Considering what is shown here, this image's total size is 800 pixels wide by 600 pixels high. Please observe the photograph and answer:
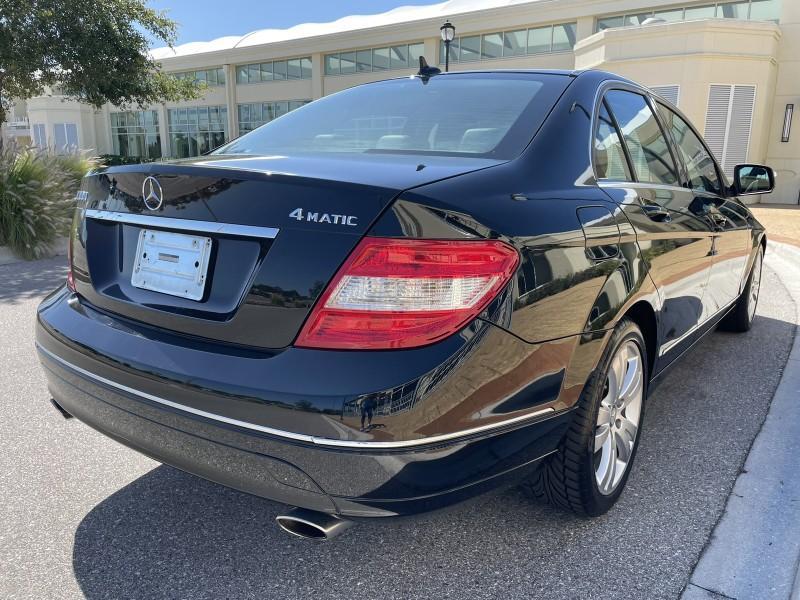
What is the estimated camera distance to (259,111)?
37.1m

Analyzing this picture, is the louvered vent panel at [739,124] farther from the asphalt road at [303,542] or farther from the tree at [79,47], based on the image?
the asphalt road at [303,542]

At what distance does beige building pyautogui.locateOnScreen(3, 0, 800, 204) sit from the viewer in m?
18.4

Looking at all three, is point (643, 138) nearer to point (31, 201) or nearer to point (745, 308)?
point (745, 308)

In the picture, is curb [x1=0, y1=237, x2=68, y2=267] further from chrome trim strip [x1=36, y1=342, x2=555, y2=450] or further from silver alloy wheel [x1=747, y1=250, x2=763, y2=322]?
silver alloy wheel [x1=747, y1=250, x2=763, y2=322]

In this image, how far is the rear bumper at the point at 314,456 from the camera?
5.27 feet

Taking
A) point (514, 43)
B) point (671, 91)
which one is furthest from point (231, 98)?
point (671, 91)

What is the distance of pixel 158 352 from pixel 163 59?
152ft

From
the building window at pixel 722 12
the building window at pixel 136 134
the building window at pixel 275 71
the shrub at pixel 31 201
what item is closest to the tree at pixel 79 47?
the shrub at pixel 31 201

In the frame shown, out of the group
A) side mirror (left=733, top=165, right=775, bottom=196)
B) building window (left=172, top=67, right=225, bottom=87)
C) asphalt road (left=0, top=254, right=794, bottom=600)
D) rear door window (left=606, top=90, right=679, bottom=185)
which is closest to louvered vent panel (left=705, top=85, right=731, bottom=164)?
side mirror (left=733, top=165, right=775, bottom=196)

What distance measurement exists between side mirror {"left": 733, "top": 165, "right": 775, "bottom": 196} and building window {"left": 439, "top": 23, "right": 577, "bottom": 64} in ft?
75.7

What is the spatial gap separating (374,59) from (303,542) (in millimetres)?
31636

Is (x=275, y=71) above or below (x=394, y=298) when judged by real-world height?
above

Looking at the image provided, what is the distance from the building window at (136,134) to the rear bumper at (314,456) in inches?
1809

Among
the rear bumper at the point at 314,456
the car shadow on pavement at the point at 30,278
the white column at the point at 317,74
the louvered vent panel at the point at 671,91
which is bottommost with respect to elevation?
the car shadow on pavement at the point at 30,278
